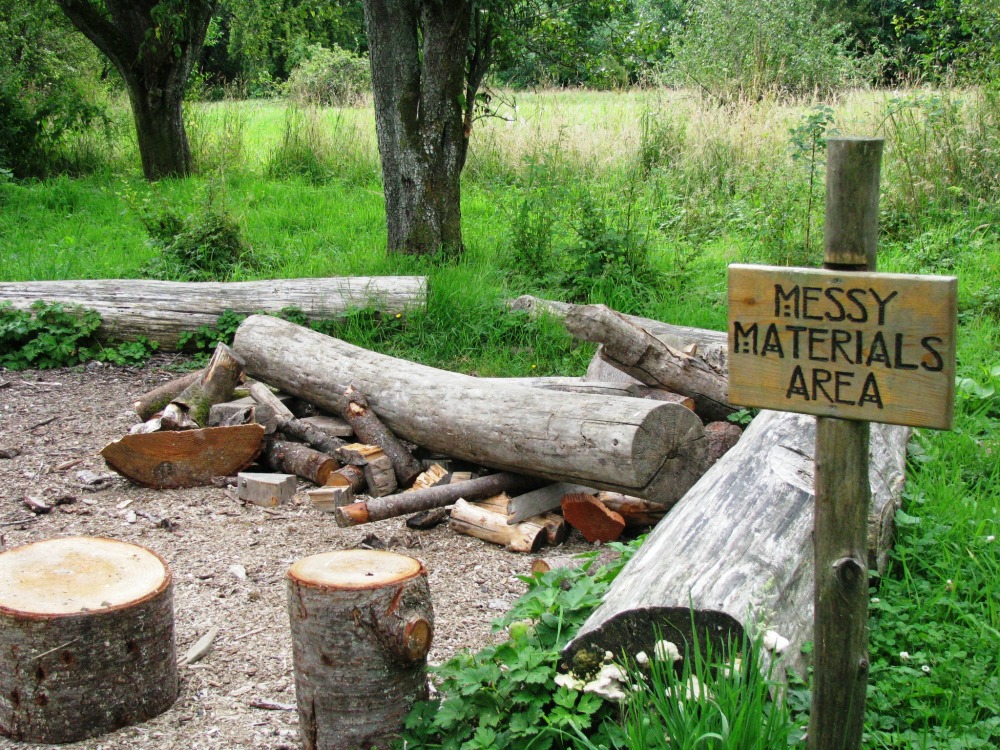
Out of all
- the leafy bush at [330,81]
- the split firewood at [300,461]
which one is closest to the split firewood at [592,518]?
the split firewood at [300,461]

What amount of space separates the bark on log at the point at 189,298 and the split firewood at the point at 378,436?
160cm

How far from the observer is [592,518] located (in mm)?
4656

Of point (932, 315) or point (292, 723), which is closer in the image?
point (932, 315)

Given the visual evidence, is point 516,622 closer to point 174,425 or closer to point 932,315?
point 932,315

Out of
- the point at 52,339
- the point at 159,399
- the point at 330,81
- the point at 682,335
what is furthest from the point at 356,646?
the point at 330,81

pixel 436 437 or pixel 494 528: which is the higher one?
pixel 436 437

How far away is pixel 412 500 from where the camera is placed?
16.0 feet

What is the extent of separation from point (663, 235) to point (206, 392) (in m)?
5.21

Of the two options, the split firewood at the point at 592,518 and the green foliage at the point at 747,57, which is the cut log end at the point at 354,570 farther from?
the green foliage at the point at 747,57

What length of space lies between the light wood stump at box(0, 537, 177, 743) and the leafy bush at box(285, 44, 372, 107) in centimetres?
1154

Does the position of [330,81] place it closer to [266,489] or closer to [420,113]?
[420,113]

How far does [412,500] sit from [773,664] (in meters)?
2.68

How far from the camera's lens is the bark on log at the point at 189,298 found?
23.5 feet

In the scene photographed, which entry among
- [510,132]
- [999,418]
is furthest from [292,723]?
[510,132]
